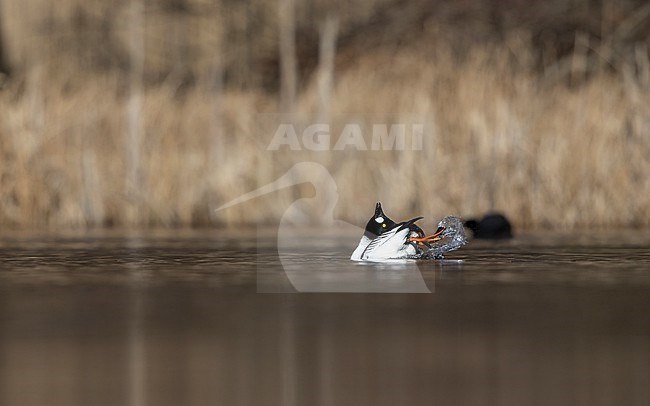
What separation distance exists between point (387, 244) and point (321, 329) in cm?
344

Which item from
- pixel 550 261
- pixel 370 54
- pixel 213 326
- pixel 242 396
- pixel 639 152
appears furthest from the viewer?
pixel 370 54

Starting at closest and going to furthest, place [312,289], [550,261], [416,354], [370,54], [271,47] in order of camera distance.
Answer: [416,354], [312,289], [550,261], [370,54], [271,47]

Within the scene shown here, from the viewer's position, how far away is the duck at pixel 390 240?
9273mm

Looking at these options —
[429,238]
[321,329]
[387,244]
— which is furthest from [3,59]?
[321,329]

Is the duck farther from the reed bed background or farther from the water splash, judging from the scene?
the reed bed background

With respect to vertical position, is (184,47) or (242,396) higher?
(184,47)

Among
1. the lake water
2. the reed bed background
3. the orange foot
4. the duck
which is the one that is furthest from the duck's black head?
the reed bed background

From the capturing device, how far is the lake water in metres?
4.43

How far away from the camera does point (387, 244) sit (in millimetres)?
9359

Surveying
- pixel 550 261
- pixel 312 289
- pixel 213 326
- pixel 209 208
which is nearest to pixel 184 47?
pixel 209 208

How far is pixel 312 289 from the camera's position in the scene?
7734 mm

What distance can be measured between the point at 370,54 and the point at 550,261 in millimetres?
9412

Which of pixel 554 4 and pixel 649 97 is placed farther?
pixel 554 4

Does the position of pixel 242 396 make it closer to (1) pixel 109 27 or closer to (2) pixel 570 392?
(2) pixel 570 392
